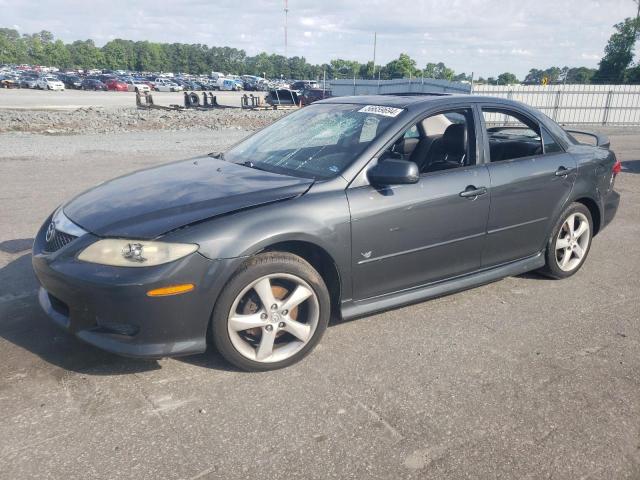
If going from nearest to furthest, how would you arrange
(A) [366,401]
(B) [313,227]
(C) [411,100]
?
(A) [366,401] → (B) [313,227] → (C) [411,100]

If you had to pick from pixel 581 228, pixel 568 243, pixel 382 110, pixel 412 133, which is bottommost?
pixel 568 243

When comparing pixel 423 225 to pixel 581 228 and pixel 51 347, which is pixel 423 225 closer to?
pixel 581 228

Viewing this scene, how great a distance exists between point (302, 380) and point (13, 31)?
214m

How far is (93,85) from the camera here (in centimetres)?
5972

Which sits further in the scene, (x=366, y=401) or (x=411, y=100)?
(x=411, y=100)

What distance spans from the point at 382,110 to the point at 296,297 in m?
1.62

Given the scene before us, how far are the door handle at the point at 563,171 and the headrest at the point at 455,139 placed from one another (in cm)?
97

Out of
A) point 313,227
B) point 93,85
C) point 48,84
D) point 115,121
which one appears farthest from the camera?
point 93,85

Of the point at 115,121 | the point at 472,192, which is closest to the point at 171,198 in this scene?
the point at 472,192

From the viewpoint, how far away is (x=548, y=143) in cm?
475

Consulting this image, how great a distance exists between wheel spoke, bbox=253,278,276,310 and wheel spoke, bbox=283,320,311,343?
0.17 metres

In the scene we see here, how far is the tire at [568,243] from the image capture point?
4828mm

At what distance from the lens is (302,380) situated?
327 centimetres

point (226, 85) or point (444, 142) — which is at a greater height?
point (444, 142)
